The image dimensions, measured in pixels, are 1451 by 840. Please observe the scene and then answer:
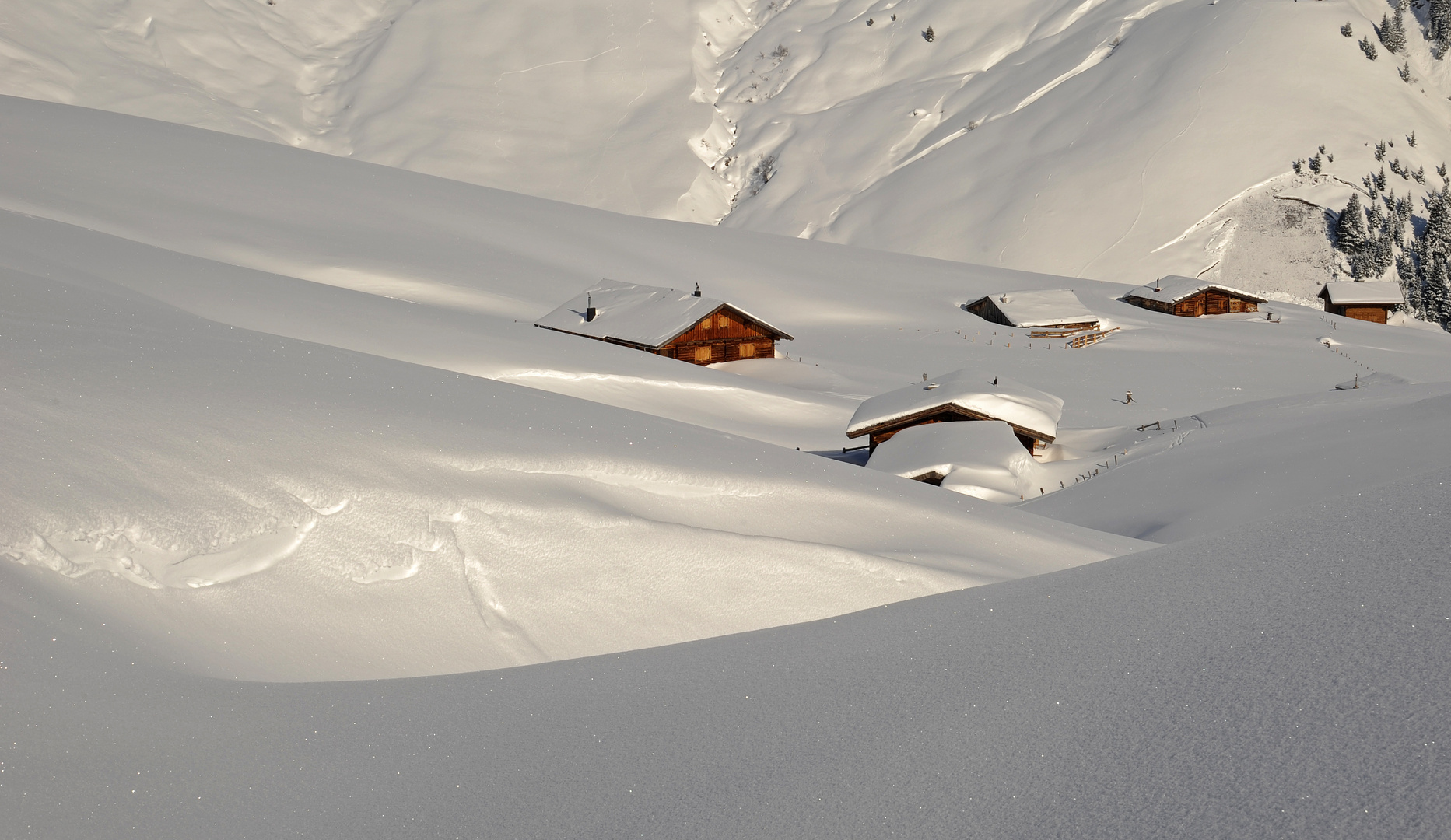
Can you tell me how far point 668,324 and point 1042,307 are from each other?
21236mm

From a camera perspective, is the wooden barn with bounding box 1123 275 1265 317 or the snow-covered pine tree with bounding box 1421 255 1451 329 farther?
the snow-covered pine tree with bounding box 1421 255 1451 329

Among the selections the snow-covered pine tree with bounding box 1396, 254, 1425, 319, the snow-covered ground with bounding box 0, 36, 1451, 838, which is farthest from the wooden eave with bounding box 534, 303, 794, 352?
the snow-covered pine tree with bounding box 1396, 254, 1425, 319

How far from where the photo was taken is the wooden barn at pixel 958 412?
2817 cm

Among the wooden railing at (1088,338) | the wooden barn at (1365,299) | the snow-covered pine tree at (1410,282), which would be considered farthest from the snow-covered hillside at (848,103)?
the wooden railing at (1088,338)

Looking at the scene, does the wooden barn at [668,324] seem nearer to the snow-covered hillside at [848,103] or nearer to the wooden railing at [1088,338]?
the wooden railing at [1088,338]

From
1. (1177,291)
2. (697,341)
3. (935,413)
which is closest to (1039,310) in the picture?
(1177,291)

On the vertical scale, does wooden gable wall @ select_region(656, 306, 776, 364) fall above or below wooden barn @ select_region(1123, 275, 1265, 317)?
below

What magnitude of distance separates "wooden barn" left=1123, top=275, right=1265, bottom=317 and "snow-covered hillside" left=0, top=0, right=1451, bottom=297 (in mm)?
30414

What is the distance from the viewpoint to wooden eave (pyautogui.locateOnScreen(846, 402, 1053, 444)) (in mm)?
28141

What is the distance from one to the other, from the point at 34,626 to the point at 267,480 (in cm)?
269

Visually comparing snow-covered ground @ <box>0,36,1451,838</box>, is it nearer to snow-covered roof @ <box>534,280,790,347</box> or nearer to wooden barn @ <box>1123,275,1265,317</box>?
snow-covered roof @ <box>534,280,790,347</box>

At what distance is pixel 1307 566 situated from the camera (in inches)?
191

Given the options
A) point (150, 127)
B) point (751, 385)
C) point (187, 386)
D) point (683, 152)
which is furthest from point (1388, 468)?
point (683, 152)

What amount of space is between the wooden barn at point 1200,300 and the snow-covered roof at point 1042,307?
24.4 feet
